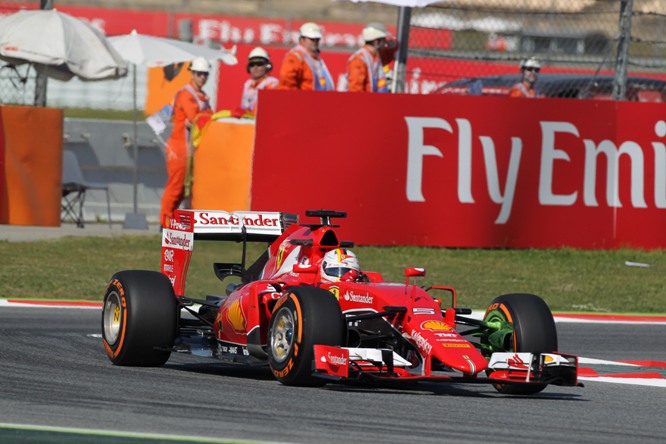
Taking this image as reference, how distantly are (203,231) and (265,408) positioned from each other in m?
2.64

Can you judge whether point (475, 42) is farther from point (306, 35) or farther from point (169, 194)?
point (169, 194)

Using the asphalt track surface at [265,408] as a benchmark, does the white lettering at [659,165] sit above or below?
above

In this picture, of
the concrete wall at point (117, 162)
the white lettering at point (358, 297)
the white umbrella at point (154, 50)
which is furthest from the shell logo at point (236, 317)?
the white umbrella at point (154, 50)

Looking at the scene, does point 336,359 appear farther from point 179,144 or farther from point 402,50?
point 179,144

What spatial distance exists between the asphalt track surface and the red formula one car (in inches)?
5.6

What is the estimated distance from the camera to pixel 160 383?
8.11 metres

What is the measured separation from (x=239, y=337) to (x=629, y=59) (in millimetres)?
9054

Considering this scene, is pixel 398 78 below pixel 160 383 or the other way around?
the other way around

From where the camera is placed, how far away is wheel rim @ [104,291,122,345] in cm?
906

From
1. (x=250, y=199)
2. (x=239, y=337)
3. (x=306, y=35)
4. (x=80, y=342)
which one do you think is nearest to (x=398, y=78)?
(x=306, y=35)

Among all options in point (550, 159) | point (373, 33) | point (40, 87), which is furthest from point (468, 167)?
point (40, 87)

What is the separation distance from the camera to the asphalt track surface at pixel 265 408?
647 centimetres

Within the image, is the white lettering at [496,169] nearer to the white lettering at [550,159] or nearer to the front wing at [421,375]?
the white lettering at [550,159]

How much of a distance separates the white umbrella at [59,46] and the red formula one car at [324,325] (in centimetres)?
763
